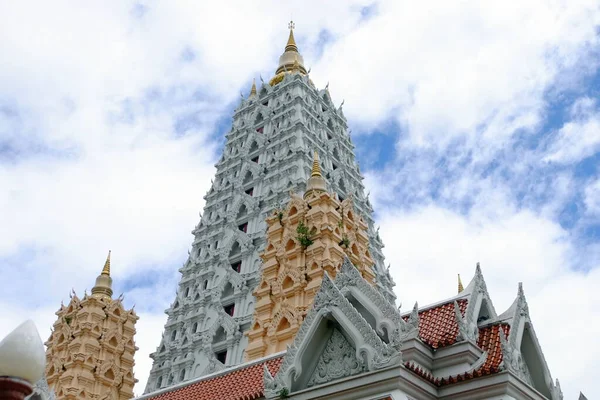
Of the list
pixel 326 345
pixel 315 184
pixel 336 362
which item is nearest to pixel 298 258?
pixel 315 184

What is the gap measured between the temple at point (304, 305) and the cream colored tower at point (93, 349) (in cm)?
202

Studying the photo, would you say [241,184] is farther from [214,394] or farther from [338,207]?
[214,394]

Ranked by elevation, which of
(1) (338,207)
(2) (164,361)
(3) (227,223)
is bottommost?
(2) (164,361)

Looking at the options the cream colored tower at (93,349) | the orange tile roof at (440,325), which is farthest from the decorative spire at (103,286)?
the orange tile roof at (440,325)

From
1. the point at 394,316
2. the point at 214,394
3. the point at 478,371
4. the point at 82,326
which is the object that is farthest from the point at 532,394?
the point at 82,326

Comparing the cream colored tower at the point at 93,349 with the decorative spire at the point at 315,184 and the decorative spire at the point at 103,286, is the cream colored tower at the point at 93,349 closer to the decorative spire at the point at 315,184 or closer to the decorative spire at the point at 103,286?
the decorative spire at the point at 103,286

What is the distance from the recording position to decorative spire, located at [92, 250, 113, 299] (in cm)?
3875

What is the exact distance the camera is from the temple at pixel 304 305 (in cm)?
1190

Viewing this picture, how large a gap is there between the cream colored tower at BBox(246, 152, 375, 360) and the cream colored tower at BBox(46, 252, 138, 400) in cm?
1084

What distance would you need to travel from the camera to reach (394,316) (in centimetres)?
1229

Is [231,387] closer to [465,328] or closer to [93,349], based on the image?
[465,328]

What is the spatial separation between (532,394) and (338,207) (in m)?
19.1

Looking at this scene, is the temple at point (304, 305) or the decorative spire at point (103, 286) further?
the decorative spire at point (103, 286)

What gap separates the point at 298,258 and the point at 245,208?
10.7 meters
